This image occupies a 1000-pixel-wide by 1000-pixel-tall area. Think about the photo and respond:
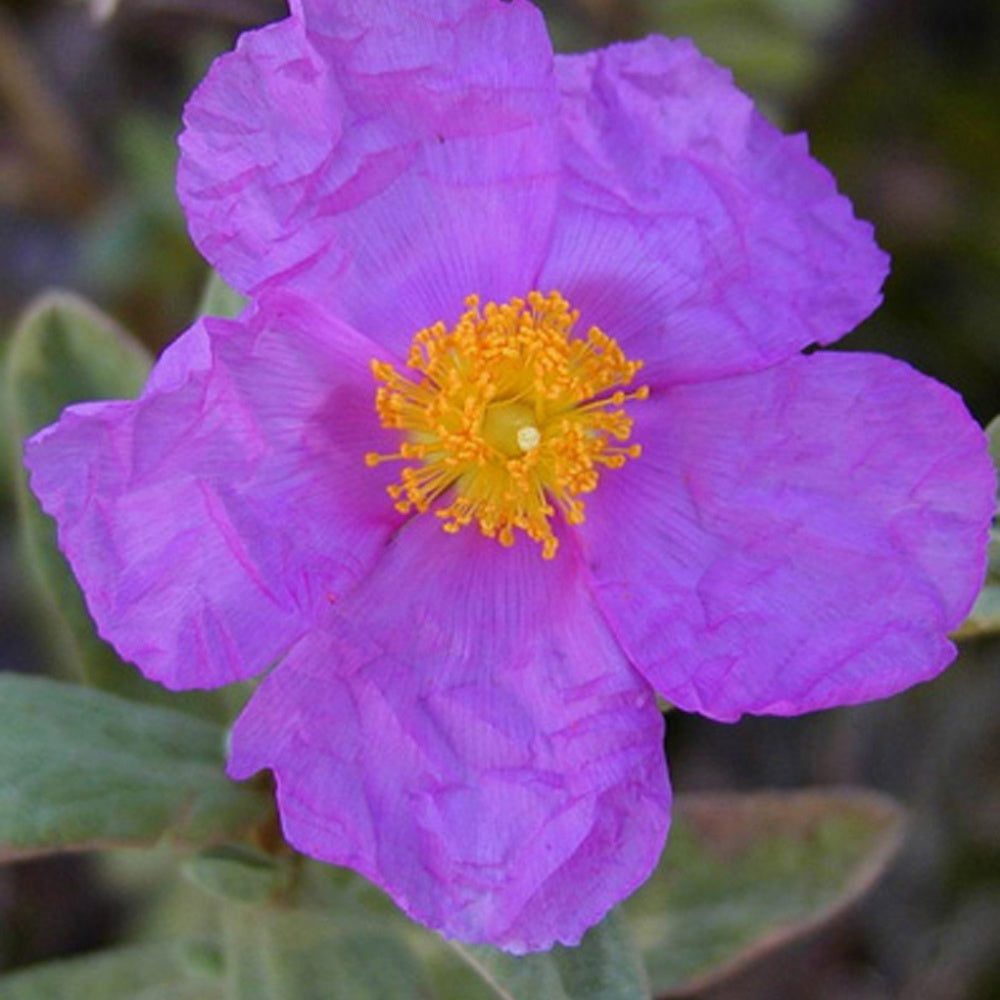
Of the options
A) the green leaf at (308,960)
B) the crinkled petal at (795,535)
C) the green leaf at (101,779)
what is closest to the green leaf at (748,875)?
the green leaf at (308,960)

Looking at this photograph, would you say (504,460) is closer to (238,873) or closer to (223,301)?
(223,301)

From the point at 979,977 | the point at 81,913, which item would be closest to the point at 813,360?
the point at 979,977

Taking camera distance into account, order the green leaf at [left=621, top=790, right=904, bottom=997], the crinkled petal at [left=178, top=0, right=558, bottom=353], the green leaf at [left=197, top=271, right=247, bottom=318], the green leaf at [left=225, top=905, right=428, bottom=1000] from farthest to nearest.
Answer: the green leaf at [left=621, top=790, right=904, bottom=997]
the green leaf at [left=197, top=271, right=247, bottom=318]
the green leaf at [left=225, top=905, right=428, bottom=1000]
the crinkled petal at [left=178, top=0, right=558, bottom=353]

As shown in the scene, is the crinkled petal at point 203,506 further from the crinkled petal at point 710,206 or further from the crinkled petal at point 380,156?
the crinkled petal at point 710,206

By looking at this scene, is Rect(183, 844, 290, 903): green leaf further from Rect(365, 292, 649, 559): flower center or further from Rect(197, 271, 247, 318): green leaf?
Rect(197, 271, 247, 318): green leaf

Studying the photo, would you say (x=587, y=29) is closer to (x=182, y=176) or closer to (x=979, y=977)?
(x=182, y=176)

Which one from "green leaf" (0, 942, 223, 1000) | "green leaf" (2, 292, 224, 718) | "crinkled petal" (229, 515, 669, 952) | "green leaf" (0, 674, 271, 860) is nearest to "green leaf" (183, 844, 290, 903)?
"green leaf" (0, 674, 271, 860)

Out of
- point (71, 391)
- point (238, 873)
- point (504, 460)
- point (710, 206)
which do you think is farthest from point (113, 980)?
point (710, 206)
